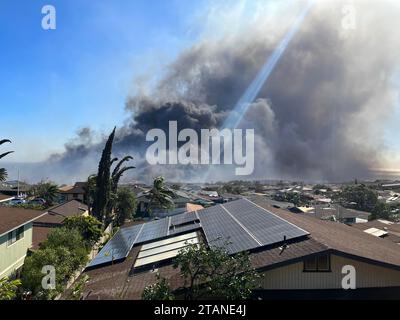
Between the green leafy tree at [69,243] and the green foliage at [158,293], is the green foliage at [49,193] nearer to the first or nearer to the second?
the green leafy tree at [69,243]

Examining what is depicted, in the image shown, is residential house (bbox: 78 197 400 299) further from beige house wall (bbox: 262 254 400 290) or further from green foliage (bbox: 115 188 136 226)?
green foliage (bbox: 115 188 136 226)

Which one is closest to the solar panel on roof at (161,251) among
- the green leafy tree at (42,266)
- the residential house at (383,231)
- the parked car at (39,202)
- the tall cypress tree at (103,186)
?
the green leafy tree at (42,266)

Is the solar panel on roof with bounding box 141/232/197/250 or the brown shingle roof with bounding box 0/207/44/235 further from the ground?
the brown shingle roof with bounding box 0/207/44/235

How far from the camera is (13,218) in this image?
2183 cm

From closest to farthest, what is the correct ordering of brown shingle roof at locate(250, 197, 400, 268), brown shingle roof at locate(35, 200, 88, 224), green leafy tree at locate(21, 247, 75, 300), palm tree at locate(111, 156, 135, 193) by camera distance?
brown shingle roof at locate(250, 197, 400, 268) → green leafy tree at locate(21, 247, 75, 300) → brown shingle roof at locate(35, 200, 88, 224) → palm tree at locate(111, 156, 135, 193)

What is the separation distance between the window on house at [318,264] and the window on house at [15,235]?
53.5 ft

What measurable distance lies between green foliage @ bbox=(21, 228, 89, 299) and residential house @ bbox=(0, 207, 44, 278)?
165cm

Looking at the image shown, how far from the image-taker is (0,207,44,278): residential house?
65.5ft

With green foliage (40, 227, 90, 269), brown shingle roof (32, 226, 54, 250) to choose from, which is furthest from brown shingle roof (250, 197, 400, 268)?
brown shingle roof (32, 226, 54, 250)

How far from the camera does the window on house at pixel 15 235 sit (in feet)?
68.7

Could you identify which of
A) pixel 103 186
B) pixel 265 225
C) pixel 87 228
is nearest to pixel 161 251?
pixel 265 225

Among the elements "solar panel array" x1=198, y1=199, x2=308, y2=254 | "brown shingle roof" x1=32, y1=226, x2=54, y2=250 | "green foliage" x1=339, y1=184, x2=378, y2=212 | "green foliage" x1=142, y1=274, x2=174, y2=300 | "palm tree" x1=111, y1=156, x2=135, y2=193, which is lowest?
"green foliage" x1=339, y1=184, x2=378, y2=212
